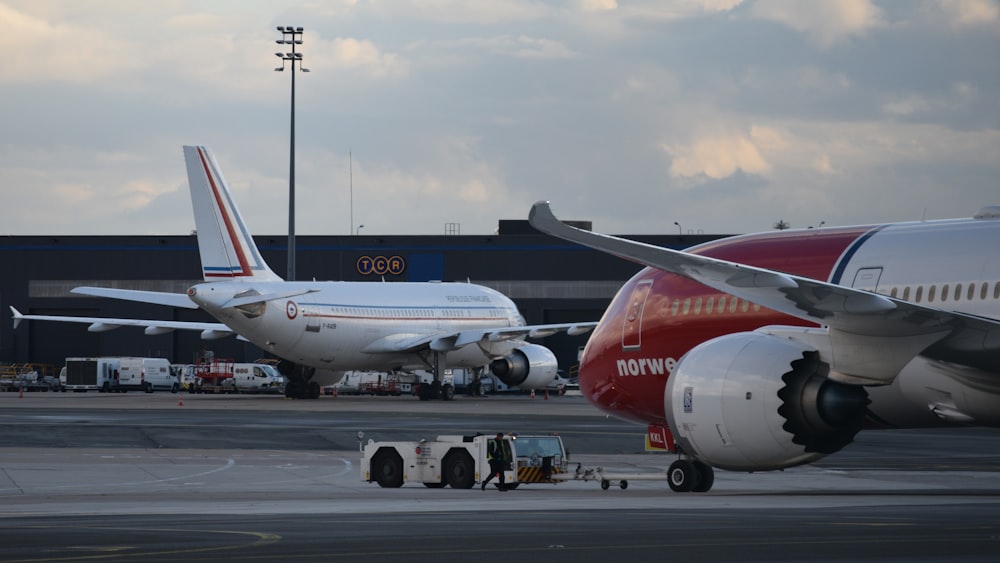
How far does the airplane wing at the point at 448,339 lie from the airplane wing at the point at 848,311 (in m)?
45.6

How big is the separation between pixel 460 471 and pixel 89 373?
176ft

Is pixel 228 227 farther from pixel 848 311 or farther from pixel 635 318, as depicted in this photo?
pixel 848 311

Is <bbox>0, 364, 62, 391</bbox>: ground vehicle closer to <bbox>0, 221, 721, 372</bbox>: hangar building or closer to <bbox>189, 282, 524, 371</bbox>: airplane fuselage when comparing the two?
<bbox>0, 221, 721, 372</bbox>: hangar building

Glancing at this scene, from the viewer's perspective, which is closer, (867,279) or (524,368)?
(867,279)

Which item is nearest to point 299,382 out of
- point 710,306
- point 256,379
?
point 256,379

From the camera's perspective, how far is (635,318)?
2239 cm

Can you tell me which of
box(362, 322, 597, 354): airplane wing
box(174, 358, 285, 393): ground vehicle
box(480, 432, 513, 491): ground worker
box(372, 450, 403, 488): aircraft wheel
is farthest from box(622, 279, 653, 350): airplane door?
box(174, 358, 285, 393): ground vehicle

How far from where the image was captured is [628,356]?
22.4 metres

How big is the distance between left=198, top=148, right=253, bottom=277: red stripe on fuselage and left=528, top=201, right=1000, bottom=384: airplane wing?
41.1 meters

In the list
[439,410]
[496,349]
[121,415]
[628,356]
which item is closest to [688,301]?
[628,356]

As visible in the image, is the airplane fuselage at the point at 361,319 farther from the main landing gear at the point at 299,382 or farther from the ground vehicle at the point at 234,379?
the ground vehicle at the point at 234,379

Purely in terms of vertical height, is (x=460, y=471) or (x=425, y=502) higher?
(x=460, y=471)

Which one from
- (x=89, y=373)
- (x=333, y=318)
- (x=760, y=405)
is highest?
(x=333, y=318)

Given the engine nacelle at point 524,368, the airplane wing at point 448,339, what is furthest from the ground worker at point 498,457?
the airplane wing at point 448,339
